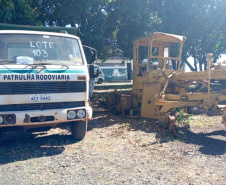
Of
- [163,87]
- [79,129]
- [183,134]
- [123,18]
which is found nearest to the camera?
[79,129]

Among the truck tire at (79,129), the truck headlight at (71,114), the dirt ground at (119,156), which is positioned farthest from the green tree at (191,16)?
the truck headlight at (71,114)

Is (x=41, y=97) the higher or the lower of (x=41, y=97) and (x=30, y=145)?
the higher

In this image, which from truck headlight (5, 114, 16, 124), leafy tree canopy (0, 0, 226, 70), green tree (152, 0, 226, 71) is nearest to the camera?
truck headlight (5, 114, 16, 124)

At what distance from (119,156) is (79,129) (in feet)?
4.31

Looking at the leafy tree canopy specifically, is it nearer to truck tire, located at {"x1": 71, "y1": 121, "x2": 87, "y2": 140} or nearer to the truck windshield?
the truck windshield

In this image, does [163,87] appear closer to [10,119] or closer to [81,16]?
[10,119]

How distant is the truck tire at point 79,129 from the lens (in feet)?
19.3

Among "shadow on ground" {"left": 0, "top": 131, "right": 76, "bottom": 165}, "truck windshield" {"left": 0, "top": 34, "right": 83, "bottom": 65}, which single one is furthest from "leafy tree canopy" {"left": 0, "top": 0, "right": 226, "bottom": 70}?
"shadow on ground" {"left": 0, "top": 131, "right": 76, "bottom": 165}

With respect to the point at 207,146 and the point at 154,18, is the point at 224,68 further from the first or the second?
the point at 154,18

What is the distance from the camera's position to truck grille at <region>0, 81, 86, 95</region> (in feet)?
16.1

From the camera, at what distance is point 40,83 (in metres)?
5.11

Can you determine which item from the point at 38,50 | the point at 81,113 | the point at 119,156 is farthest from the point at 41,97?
the point at 119,156

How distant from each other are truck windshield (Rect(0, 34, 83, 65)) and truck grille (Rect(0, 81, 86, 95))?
0.52m

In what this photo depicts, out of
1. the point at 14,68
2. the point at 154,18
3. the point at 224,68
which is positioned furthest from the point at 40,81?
the point at 154,18
